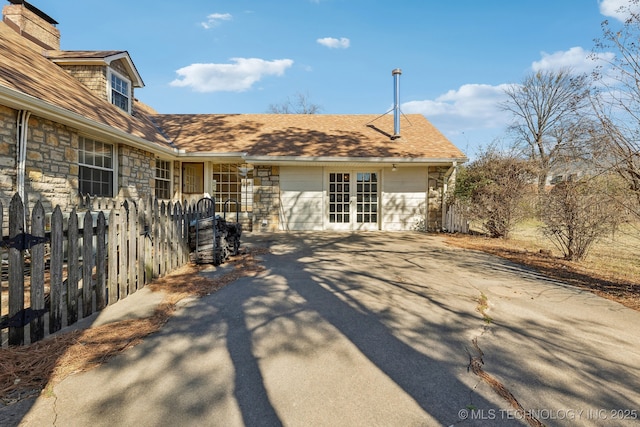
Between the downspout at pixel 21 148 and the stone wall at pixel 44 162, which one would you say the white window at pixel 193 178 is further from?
the downspout at pixel 21 148

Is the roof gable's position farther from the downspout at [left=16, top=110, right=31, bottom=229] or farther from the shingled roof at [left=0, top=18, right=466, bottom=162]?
the downspout at [left=16, top=110, right=31, bottom=229]

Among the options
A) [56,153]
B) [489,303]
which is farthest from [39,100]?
[489,303]

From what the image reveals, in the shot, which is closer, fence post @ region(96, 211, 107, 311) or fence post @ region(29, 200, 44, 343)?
fence post @ region(29, 200, 44, 343)

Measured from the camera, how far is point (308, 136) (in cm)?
1263

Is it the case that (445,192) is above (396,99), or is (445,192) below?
below

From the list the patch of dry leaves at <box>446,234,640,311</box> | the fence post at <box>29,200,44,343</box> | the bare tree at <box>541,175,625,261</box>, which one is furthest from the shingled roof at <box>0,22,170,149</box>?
the bare tree at <box>541,175,625,261</box>

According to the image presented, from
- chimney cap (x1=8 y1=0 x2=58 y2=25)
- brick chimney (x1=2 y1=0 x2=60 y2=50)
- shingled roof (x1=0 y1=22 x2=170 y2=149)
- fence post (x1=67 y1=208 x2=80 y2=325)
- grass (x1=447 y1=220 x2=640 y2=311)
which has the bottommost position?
grass (x1=447 y1=220 x2=640 y2=311)

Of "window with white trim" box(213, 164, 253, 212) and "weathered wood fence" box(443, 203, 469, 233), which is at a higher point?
"window with white trim" box(213, 164, 253, 212)

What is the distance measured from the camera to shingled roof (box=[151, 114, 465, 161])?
1105 cm

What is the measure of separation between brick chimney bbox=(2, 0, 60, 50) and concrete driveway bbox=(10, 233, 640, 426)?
37.2 feet

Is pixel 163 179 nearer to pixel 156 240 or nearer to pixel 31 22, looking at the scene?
pixel 31 22

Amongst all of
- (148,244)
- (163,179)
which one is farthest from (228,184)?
(148,244)

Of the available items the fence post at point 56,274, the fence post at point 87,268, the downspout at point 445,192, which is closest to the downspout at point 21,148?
the fence post at point 87,268

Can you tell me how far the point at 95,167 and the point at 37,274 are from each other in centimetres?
619
